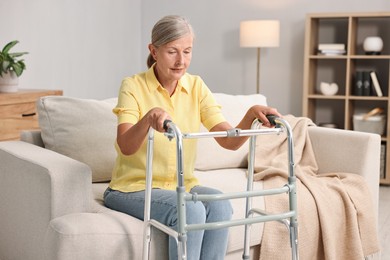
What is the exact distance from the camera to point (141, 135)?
2.12 m

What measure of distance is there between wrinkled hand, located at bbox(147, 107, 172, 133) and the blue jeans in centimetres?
33

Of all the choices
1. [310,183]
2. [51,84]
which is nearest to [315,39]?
[51,84]

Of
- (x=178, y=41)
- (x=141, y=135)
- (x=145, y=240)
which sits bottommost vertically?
(x=145, y=240)

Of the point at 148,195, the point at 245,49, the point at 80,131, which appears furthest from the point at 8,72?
the point at 245,49

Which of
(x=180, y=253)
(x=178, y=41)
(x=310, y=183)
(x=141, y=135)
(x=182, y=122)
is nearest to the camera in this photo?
(x=180, y=253)

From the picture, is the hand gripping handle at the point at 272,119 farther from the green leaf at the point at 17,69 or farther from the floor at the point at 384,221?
the green leaf at the point at 17,69

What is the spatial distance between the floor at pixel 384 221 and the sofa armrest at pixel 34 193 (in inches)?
69.3

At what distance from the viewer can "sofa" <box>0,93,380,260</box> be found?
7.41 feet

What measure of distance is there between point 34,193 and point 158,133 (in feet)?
1.58

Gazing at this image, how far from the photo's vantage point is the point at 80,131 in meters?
2.85

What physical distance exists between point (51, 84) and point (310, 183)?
9.52 ft

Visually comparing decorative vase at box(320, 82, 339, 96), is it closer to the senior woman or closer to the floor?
the floor

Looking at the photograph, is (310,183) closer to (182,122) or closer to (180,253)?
(182,122)

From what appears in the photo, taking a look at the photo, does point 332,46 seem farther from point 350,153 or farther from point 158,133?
point 158,133
